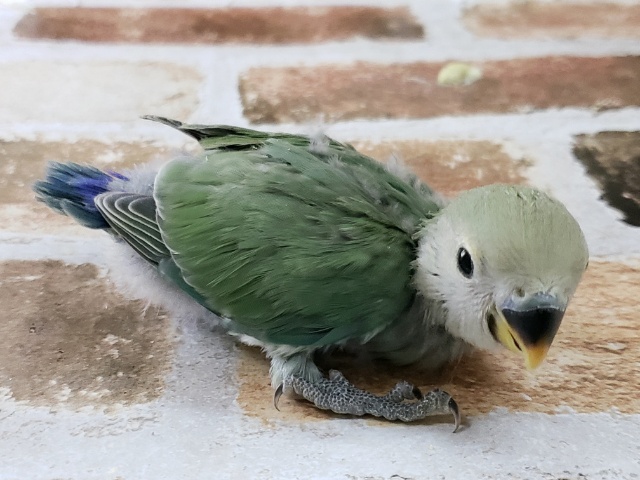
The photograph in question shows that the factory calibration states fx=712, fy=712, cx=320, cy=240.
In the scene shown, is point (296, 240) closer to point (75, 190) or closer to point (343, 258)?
point (343, 258)

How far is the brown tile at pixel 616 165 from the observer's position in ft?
2.92

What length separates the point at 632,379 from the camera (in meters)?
0.67

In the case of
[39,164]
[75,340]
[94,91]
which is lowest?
[75,340]

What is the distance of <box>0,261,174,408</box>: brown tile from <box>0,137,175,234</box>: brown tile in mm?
78

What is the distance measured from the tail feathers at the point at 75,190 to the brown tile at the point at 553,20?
0.80 m

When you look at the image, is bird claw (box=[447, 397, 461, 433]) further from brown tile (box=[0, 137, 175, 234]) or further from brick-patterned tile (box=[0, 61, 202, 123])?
brick-patterned tile (box=[0, 61, 202, 123])

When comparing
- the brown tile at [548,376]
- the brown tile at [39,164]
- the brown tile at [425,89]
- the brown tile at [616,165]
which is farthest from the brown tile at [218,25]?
the brown tile at [548,376]

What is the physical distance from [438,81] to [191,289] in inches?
25.9

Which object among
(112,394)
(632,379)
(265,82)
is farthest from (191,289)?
(265,82)

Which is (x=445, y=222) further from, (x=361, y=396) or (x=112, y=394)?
(x=112, y=394)

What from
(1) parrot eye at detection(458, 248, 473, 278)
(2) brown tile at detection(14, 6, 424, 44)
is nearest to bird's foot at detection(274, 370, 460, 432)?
(1) parrot eye at detection(458, 248, 473, 278)

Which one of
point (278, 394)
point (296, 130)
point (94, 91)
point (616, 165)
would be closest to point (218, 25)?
point (94, 91)

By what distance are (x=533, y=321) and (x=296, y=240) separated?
0.71 feet

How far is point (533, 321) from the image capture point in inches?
21.8
